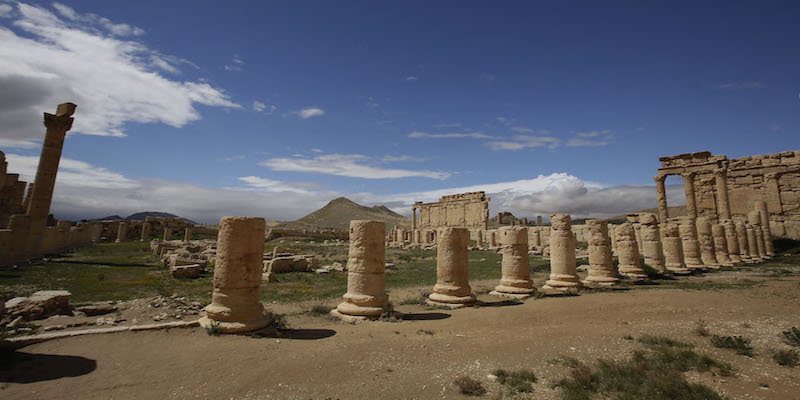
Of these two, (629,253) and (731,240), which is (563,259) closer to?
Answer: (629,253)

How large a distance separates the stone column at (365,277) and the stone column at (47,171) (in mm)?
21392

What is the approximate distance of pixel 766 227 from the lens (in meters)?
27.2

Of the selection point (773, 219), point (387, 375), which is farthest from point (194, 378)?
point (773, 219)

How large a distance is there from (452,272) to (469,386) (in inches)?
256

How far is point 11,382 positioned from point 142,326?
2.46 metres

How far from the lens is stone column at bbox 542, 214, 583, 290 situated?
1376 centimetres

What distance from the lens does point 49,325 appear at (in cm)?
781

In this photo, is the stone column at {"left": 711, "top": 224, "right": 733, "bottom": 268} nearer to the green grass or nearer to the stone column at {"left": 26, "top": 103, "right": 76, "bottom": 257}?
the green grass

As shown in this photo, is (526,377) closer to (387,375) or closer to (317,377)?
(387,375)

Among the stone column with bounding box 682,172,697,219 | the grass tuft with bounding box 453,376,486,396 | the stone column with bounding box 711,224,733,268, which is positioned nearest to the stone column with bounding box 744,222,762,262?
the stone column with bounding box 711,224,733,268

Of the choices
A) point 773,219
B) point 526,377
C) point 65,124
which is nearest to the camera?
point 526,377

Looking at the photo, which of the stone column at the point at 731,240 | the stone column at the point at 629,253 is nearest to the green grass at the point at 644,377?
the stone column at the point at 629,253

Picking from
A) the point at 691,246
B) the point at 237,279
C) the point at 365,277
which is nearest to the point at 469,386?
the point at 365,277

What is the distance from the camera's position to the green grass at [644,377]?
188 inches
